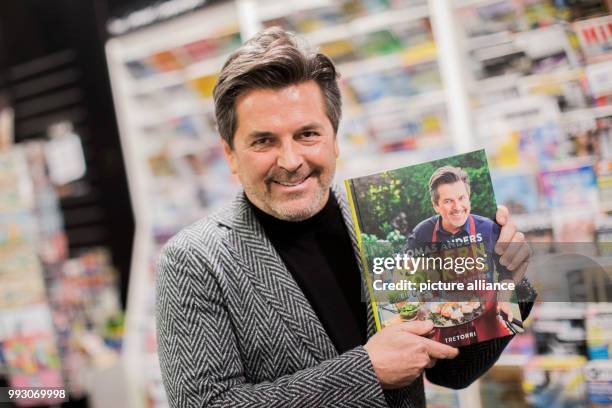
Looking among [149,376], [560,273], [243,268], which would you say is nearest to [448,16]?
[560,273]

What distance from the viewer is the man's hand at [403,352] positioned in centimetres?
121

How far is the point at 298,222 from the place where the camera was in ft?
4.89

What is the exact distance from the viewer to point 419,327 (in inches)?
48.6

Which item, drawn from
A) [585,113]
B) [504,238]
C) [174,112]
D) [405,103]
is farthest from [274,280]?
[174,112]

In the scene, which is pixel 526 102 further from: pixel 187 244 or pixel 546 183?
pixel 187 244

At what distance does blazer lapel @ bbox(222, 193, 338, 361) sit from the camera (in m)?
1.34

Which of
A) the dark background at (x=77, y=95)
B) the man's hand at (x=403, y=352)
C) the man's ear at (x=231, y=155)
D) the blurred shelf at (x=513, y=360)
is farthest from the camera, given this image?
the dark background at (x=77, y=95)

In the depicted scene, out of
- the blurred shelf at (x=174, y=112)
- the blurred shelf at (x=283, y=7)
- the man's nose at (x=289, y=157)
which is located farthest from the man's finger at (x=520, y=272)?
the blurred shelf at (x=174, y=112)

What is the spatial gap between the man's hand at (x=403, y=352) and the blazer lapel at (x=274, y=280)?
15 cm

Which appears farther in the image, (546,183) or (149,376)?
(149,376)

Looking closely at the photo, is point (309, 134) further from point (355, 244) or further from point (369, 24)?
point (369, 24)

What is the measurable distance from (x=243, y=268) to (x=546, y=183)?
1742mm

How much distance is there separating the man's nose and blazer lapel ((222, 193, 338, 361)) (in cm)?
20

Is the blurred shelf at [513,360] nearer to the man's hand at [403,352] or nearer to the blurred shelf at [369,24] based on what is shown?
the man's hand at [403,352]
